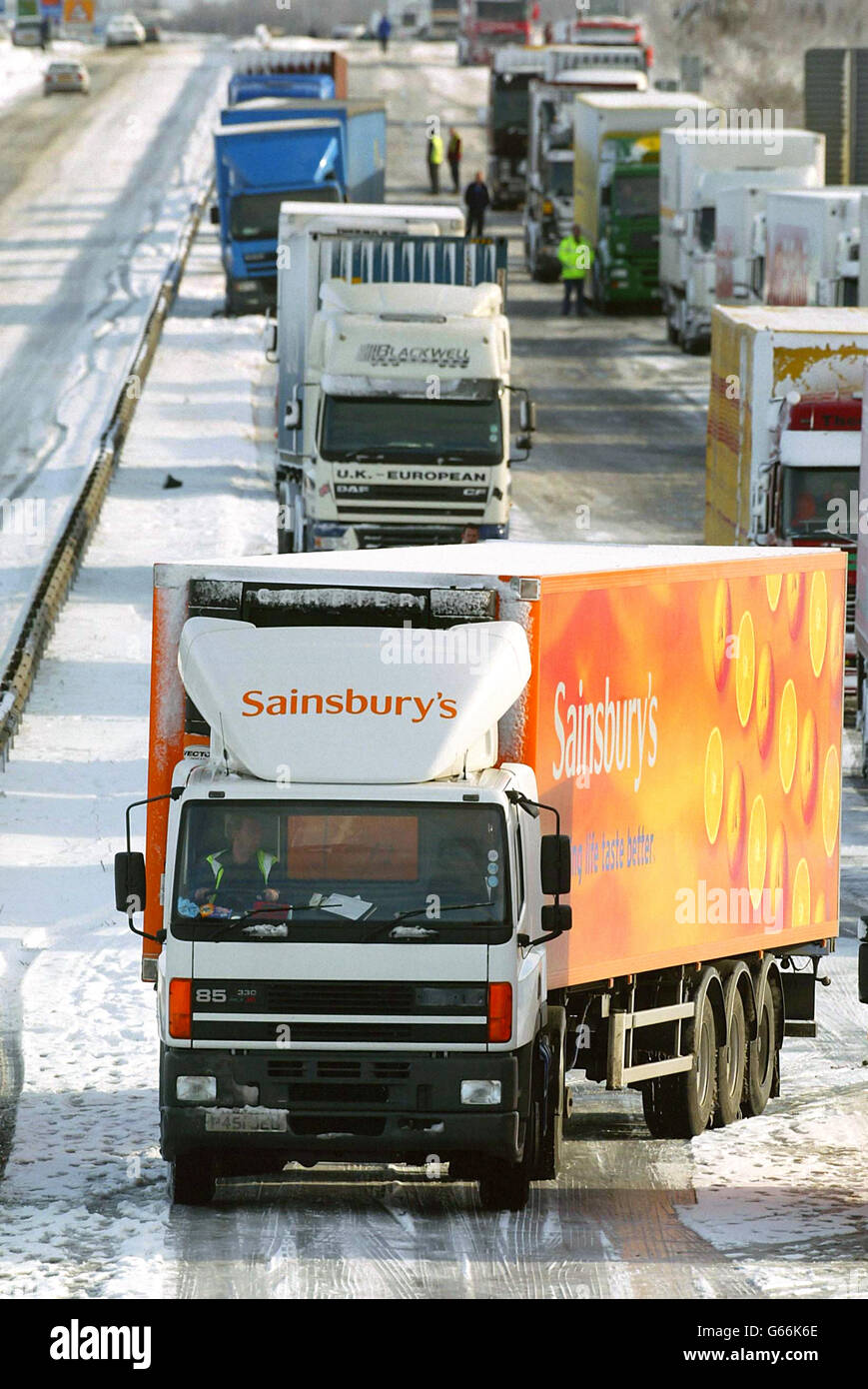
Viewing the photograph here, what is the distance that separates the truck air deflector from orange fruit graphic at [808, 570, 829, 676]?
12.6 feet

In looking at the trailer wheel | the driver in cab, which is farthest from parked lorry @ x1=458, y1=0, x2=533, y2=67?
the driver in cab

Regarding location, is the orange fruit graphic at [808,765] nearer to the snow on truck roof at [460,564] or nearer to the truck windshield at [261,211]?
the snow on truck roof at [460,564]

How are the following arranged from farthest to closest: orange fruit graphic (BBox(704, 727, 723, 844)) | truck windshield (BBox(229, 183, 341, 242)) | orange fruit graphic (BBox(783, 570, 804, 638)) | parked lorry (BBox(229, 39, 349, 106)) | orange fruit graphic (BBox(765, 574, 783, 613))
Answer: parked lorry (BBox(229, 39, 349, 106)) → truck windshield (BBox(229, 183, 341, 242)) → orange fruit graphic (BBox(783, 570, 804, 638)) → orange fruit graphic (BBox(765, 574, 783, 613)) → orange fruit graphic (BBox(704, 727, 723, 844))

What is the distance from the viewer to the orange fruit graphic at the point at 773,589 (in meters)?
14.2

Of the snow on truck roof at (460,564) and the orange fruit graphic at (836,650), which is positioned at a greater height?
the snow on truck roof at (460,564)

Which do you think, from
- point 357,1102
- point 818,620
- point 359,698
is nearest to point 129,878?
point 359,698

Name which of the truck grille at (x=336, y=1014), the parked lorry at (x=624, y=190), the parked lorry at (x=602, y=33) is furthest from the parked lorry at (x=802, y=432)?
the parked lorry at (x=602, y=33)

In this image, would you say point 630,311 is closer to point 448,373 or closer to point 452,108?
point 448,373

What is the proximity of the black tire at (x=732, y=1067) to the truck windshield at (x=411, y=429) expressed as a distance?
1347 cm

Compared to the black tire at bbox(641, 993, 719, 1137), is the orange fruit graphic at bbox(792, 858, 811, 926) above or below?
above

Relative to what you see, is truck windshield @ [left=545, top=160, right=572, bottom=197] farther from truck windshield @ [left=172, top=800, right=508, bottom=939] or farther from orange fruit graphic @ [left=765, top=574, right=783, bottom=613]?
truck windshield @ [left=172, top=800, right=508, bottom=939]

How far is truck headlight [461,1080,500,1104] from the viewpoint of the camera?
1125cm

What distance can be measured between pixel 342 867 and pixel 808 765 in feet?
15.3
